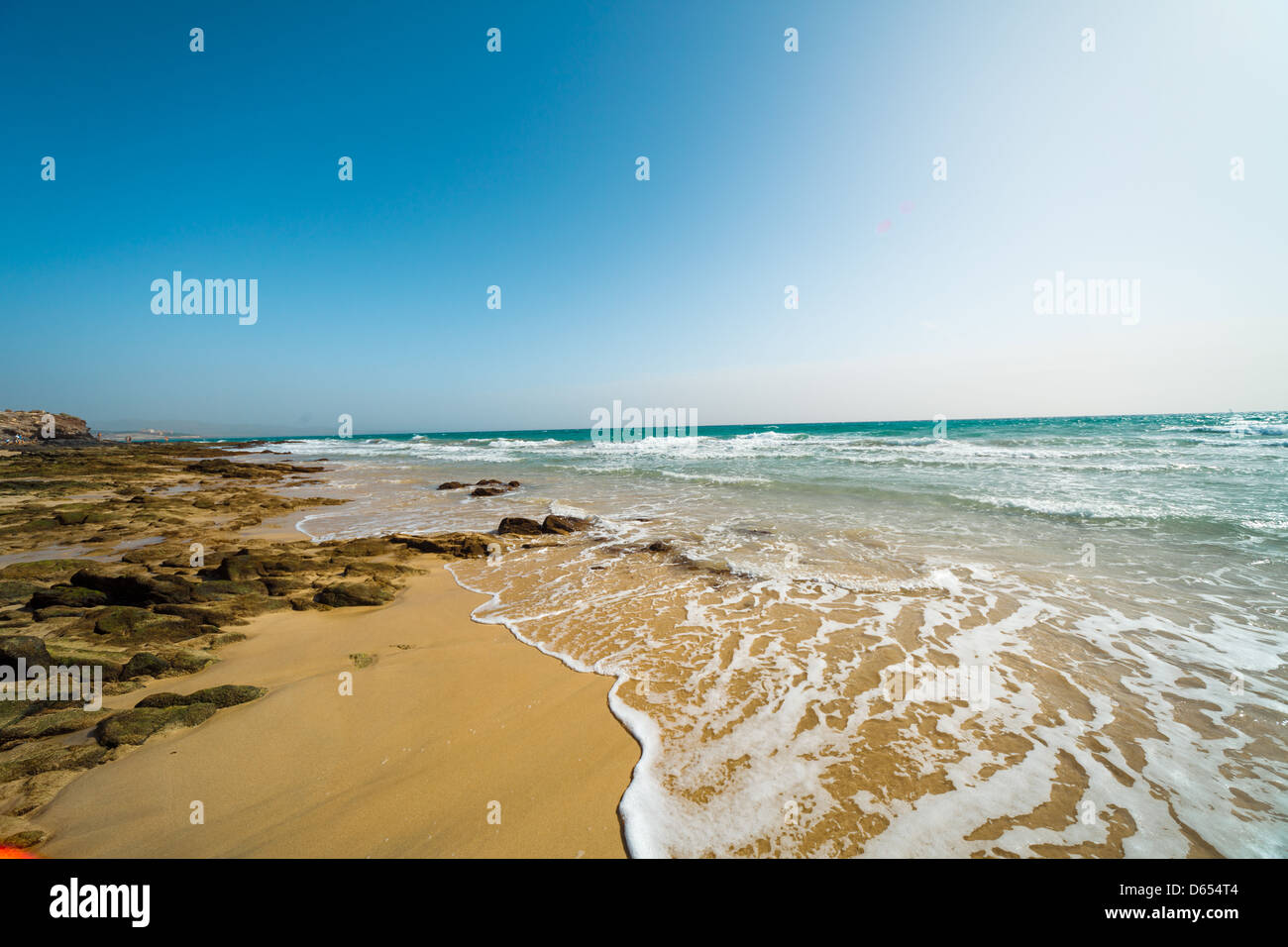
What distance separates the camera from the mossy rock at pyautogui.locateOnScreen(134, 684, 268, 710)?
3656 mm

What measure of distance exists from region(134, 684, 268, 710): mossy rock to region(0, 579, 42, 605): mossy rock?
4.24 m

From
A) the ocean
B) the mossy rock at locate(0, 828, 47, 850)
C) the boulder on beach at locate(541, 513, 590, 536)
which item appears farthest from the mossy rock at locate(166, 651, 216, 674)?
the boulder on beach at locate(541, 513, 590, 536)

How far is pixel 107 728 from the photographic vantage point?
10.7ft

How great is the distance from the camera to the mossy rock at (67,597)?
17.9 ft

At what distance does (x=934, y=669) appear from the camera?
4.34m

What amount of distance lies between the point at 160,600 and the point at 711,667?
22.7ft

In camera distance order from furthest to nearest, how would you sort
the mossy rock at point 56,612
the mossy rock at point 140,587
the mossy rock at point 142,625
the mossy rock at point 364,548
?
the mossy rock at point 364,548
the mossy rock at point 140,587
the mossy rock at point 56,612
the mossy rock at point 142,625

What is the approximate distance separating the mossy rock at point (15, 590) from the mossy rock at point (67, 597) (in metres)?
0.25

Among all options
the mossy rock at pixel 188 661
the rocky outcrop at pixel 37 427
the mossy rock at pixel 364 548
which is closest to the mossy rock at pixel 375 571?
the mossy rock at pixel 364 548

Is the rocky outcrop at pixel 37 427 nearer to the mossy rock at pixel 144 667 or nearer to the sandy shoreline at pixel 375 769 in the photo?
the mossy rock at pixel 144 667

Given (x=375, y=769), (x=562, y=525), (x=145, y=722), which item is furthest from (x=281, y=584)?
(x=562, y=525)

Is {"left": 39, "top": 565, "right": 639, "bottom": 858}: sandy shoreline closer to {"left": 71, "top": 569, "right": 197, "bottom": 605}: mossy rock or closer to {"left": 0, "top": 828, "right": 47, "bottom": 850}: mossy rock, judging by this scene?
{"left": 0, "top": 828, "right": 47, "bottom": 850}: mossy rock
